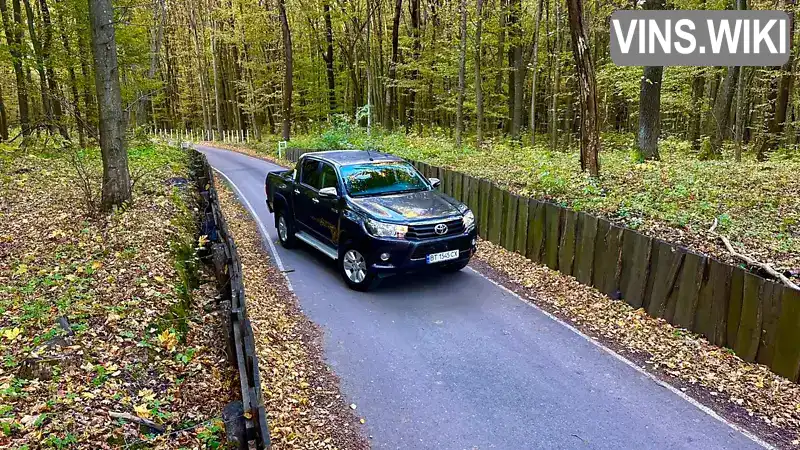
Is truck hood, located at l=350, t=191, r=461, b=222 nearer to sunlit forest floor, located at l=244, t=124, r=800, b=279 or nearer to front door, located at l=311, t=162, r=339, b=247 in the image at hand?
front door, located at l=311, t=162, r=339, b=247

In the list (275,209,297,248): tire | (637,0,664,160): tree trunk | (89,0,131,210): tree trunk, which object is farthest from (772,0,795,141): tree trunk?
(89,0,131,210): tree trunk

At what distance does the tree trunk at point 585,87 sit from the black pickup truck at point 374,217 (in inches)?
161

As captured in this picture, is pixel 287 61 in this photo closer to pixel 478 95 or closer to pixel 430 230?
pixel 478 95

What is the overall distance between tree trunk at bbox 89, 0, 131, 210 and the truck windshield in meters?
4.01

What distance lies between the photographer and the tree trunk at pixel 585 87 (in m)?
10.2

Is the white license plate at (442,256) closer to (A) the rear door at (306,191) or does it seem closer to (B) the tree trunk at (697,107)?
(A) the rear door at (306,191)

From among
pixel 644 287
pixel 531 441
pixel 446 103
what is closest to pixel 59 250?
pixel 531 441

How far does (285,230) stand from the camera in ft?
32.9

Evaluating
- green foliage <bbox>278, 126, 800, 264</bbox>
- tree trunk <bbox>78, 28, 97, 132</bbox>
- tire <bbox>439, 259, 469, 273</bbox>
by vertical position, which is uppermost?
tree trunk <bbox>78, 28, 97, 132</bbox>

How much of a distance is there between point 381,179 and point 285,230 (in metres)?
2.68

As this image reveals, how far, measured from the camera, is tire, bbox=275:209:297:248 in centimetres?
983

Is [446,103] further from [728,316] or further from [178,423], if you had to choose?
[178,423]

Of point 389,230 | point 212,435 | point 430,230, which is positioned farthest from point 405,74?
point 212,435

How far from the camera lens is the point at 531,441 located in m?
4.26
